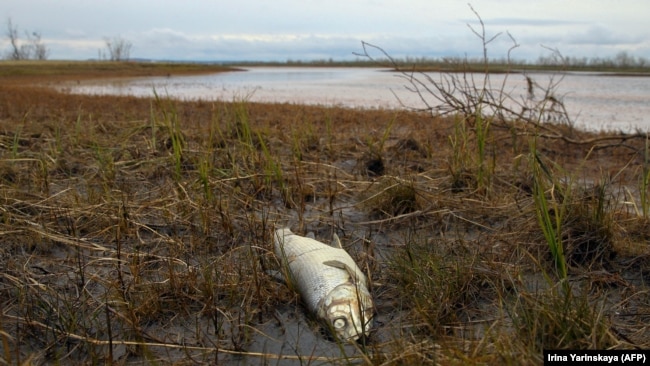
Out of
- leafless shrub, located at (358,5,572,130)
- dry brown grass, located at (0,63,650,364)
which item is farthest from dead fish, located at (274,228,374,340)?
leafless shrub, located at (358,5,572,130)

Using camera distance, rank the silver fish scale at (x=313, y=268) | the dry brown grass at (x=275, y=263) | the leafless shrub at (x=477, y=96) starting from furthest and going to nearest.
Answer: the leafless shrub at (x=477, y=96)
the silver fish scale at (x=313, y=268)
the dry brown grass at (x=275, y=263)

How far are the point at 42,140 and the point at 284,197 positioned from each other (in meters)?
3.71

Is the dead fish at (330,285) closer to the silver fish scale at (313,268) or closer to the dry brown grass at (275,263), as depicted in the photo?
the silver fish scale at (313,268)

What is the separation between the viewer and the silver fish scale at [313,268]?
2494 millimetres

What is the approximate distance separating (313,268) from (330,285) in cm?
18

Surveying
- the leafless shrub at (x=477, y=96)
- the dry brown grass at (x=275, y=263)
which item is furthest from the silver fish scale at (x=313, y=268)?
the leafless shrub at (x=477, y=96)

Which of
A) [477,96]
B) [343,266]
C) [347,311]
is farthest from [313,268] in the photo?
[477,96]

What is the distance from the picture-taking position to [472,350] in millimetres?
1993

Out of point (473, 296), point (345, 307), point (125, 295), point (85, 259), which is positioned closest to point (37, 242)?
point (85, 259)

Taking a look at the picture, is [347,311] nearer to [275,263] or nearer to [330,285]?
[330,285]

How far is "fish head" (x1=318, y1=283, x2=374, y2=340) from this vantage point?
2.26 m

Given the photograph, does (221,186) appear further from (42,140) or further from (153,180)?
(42,140)

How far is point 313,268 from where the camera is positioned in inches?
103

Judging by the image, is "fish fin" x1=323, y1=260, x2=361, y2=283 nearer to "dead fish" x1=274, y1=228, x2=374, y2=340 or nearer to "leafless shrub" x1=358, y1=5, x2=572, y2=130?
"dead fish" x1=274, y1=228, x2=374, y2=340
